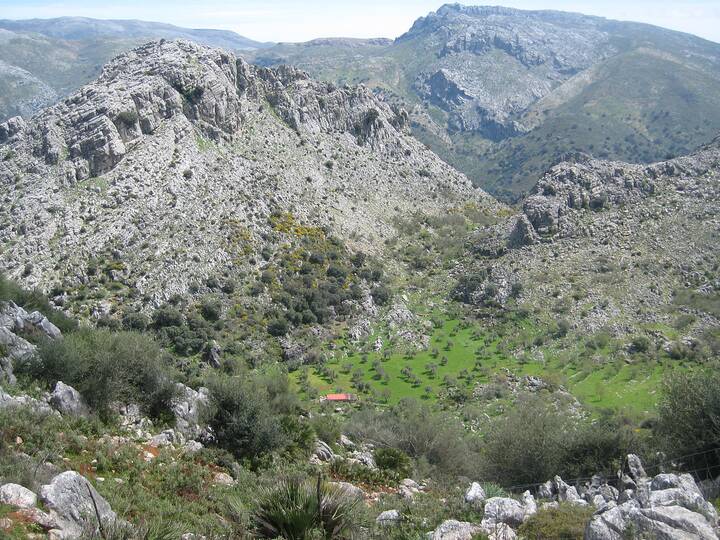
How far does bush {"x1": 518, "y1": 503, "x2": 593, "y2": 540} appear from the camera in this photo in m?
10.6

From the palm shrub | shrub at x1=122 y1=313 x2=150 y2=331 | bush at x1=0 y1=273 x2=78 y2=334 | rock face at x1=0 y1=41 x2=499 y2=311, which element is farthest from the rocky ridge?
the palm shrub

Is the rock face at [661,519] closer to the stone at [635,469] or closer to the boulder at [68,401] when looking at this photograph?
the stone at [635,469]

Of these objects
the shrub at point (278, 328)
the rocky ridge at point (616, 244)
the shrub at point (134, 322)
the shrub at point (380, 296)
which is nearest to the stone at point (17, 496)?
the shrub at point (134, 322)

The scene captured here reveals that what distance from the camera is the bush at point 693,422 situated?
15.0 m

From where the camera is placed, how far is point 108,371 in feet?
59.3

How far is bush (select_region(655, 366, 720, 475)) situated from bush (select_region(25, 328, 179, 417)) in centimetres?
1665

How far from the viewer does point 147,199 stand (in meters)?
49.6

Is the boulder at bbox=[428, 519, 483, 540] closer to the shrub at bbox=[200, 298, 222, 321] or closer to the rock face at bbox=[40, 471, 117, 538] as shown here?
the rock face at bbox=[40, 471, 117, 538]

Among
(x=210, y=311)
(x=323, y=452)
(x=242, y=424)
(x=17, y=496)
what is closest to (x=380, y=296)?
(x=210, y=311)

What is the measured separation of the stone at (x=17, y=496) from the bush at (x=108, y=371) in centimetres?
797

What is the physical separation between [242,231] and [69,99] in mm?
23307

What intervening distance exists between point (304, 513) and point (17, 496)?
4980 mm

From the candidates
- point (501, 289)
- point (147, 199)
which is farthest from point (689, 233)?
point (147, 199)

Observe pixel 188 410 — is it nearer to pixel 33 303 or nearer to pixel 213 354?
pixel 33 303
